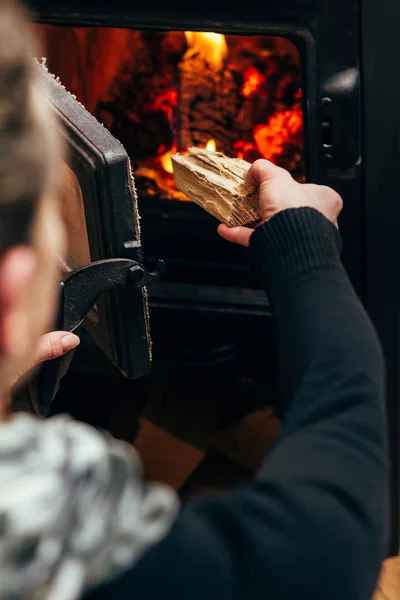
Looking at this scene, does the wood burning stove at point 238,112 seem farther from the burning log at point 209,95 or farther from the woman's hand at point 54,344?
the woman's hand at point 54,344

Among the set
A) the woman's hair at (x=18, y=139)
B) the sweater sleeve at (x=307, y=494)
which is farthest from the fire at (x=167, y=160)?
the woman's hair at (x=18, y=139)

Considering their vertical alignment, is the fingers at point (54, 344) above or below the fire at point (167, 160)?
below

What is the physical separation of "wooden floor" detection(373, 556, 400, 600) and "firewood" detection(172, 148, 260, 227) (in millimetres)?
790

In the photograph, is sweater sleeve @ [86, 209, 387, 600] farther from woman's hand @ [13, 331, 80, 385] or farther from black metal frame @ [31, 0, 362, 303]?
black metal frame @ [31, 0, 362, 303]

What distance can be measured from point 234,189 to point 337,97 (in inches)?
12.4

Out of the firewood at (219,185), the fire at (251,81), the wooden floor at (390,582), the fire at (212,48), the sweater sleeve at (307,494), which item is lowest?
the wooden floor at (390,582)

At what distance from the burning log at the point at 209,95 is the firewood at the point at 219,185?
420 mm

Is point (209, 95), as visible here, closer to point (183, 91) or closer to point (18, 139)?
point (183, 91)

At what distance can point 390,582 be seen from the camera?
57.4 inches

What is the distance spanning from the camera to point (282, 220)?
0.70m

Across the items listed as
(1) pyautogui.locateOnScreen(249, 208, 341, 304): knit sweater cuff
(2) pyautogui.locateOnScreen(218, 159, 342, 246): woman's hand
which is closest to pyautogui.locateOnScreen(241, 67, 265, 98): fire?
(2) pyautogui.locateOnScreen(218, 159, 342, 246): woman's hand

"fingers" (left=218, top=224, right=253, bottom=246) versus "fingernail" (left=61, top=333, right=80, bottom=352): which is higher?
"fingers" (left=218, top=224, right=253, bottom=246)

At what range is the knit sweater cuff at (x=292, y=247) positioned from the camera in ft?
2.16

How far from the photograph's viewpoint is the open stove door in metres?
0.92
